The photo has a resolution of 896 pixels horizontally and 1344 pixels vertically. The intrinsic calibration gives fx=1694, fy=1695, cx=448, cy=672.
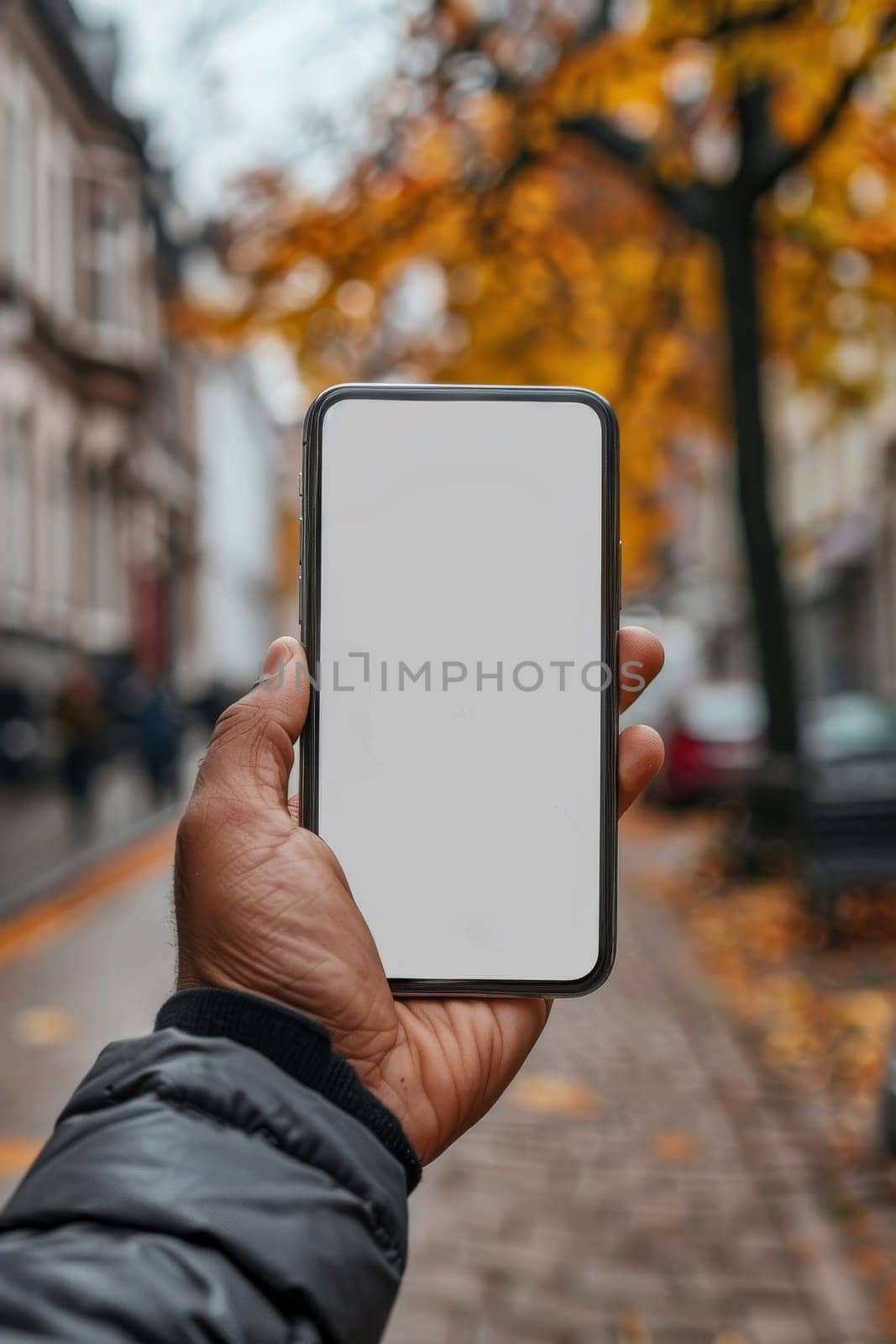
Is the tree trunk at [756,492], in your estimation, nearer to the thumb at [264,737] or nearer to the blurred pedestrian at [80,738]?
the blurred pedestrian at [80,738]

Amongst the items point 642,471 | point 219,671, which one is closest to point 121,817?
point 642,471

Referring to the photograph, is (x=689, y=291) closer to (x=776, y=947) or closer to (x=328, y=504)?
(x=776, y=947)

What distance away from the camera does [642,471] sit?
16859 millimetres

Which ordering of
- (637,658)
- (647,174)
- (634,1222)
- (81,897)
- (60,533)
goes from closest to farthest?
(637,658) → (634,1222) → (647,174) → (81,897) → (60,533)

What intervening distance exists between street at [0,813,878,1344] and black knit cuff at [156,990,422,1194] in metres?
1.32

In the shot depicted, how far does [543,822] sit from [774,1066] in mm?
5500

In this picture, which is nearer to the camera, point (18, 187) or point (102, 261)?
point (18, 187)

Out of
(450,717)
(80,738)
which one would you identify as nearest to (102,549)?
(80,738)

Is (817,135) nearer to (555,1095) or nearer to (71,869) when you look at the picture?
(555,1095)

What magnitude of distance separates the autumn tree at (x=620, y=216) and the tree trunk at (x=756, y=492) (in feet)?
0.05

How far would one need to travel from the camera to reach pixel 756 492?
11.4m

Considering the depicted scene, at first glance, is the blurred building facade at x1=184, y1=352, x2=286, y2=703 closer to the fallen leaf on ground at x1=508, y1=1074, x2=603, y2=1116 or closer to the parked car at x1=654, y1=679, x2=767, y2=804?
the parked car at x1=654, y1=679, x2=767, y2=804

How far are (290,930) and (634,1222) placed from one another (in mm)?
3790

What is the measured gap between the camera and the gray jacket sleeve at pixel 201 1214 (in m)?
1.17
